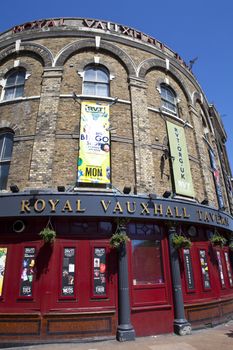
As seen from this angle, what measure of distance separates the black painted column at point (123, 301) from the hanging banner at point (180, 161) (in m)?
3.65

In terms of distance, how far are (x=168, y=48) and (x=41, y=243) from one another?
1198cm

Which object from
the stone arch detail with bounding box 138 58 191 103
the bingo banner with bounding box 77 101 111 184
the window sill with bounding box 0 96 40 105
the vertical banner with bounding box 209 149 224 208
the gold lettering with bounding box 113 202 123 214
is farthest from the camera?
the vertical banner with bounding box 209 149 224 208

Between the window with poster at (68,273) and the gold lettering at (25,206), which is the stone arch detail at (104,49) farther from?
the window with poster at (68,273)

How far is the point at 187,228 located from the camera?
10297 millimetres

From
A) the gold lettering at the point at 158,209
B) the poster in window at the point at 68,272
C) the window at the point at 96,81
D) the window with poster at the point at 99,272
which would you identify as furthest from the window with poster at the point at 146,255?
the window at the point at 96,81

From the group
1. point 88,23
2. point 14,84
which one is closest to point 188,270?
point 14,84

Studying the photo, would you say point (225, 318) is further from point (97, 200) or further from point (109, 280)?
point (97, 200)

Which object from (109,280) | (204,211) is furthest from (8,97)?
(204,211)

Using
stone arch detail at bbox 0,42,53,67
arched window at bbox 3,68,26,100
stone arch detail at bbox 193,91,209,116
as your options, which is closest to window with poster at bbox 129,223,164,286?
arched window at bbox 3,68,26,100

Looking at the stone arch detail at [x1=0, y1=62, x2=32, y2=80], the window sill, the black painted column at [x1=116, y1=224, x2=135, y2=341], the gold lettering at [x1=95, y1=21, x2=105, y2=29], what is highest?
the gold lettering at [x1=95, y1=21, x2=105, y2=29]

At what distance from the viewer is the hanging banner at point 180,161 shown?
10.9 meters

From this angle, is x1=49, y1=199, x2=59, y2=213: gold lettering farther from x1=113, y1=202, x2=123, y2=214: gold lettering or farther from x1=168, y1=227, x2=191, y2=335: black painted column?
x1=168, y1=227, x2=191, y2=335: black painted column

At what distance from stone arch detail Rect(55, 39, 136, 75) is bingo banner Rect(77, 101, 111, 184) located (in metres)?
2.62

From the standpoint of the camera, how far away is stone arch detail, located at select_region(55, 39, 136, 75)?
11.8m
